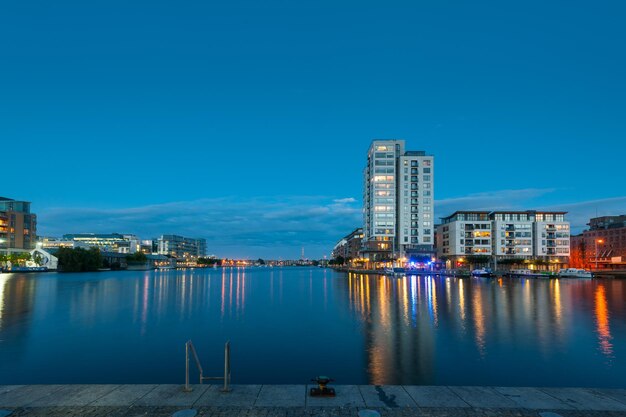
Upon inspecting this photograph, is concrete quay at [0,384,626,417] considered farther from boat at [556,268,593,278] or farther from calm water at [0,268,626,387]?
boat at [556,268,593,278]

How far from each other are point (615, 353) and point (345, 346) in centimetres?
1896

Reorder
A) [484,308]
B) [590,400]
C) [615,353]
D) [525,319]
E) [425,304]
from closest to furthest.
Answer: [590,400], [615,353], [525,319], [484,308], [425,304]

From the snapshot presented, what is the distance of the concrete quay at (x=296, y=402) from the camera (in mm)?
12945

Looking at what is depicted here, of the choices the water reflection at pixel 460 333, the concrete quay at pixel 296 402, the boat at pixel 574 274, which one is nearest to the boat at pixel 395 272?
the boat at pixel 574 274

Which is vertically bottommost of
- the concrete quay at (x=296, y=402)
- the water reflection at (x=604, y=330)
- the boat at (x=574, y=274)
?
the boat at (x=574, y=274)

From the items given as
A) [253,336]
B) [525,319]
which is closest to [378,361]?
[253,336]

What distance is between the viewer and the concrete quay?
12.9 metres

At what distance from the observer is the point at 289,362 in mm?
27047

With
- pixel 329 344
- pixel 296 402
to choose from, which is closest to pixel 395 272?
pixel 329 344

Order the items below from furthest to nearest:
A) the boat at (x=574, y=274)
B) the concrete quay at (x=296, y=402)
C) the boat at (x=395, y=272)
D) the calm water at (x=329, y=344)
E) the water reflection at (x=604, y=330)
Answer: the boat at (x=395, y=272) < the boat at (x=574, y=274) < the water reflection at (x=604, y=330) < the calm water at (x=329, y=344) < the concrete quay at (x=296, y=402)

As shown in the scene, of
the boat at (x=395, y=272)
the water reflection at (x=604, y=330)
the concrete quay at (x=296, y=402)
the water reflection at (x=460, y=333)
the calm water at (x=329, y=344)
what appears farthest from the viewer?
the boat at (x=395, y=272)

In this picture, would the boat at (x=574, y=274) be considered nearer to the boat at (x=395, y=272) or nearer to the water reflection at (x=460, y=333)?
the boat at (x=395, y=272)

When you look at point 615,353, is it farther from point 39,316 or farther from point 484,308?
point 39,316

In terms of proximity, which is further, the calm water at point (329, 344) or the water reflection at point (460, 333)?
the water reflection at point (460, 333)
